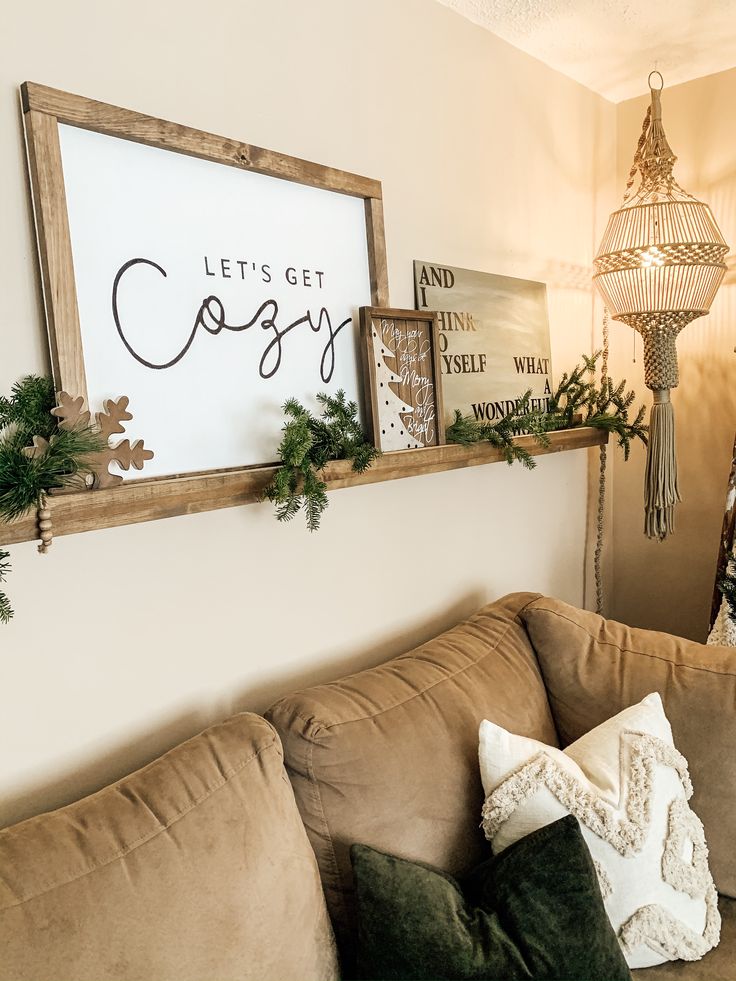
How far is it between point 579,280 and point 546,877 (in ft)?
5.93

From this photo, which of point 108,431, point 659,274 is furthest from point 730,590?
point 108,431

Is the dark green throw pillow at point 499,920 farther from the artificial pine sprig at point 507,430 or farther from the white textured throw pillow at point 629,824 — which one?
the artificial pine sprig at point 507,430

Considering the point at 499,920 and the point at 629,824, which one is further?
the point at 629,824

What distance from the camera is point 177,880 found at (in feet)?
3.40

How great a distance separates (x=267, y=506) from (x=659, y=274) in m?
1.22

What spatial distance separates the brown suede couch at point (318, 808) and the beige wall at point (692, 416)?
0.94 metres

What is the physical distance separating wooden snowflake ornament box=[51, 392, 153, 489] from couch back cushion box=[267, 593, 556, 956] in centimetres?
50

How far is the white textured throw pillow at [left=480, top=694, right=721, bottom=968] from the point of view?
4.23 feet

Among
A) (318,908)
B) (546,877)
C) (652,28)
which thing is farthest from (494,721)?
(652,28)

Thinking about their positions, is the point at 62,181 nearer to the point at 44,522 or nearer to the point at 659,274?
the point at 44,522

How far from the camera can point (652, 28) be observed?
79.7 inches

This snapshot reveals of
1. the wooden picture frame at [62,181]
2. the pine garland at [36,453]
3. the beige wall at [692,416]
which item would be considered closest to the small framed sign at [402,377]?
the wooden picture frame at [62,181]

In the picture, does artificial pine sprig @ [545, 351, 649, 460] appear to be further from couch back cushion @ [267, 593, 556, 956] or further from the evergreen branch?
couch back cushion @ [267, 593, 556, 956]

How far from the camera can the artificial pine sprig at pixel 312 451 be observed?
4.41 ft
